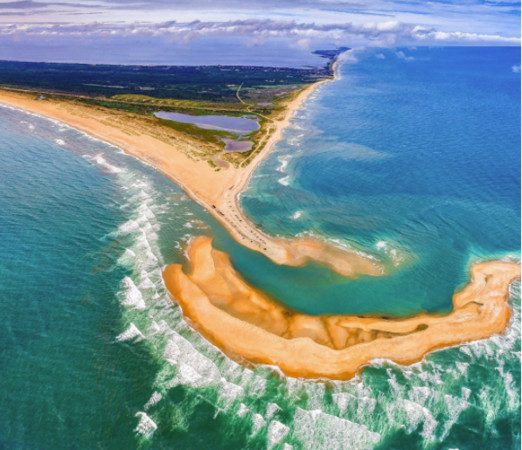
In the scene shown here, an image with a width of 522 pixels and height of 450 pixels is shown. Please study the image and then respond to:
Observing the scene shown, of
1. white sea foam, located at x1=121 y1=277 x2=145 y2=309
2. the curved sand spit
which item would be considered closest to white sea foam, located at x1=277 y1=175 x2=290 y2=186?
the curved sand spit

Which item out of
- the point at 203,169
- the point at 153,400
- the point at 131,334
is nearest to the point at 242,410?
the point at 153,400

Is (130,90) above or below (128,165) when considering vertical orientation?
above

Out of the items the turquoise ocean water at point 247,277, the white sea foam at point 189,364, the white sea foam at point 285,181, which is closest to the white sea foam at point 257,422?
the turquoise ocean water at point 247,277

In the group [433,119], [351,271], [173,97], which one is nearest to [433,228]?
[351,271]

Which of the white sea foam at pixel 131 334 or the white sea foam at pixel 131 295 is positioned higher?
the white sea foam at pixel 131 295

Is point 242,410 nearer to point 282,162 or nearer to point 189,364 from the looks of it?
point 189,364

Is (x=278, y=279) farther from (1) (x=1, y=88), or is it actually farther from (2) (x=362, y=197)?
(1) (x=1, y=88)

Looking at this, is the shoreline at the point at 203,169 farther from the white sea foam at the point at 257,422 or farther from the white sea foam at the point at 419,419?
the white sea foam at the point at 257,422
